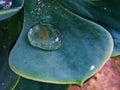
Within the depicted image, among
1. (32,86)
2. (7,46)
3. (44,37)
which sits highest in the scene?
(44,37)

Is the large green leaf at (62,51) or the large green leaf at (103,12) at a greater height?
the large green leaf at (62,51)

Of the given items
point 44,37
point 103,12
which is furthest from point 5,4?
point 103,12

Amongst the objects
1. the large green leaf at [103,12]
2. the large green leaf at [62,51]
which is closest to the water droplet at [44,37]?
the large green leaf at [62,51]

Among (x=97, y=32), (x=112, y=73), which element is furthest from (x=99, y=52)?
(x=112, y=73)

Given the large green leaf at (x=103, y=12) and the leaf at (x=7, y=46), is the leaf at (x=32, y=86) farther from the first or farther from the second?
the large green leaf at (x=103, y=12)

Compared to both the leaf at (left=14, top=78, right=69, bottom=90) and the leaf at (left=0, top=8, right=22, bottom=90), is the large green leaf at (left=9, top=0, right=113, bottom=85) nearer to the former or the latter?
the leaf at (left=0, top=8, right=22, bottom=90)

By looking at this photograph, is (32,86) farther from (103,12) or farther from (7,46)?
(103,12)

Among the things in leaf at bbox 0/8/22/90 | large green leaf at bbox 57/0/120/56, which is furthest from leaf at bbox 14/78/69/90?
large green leaf at bbox 57/0/120/56

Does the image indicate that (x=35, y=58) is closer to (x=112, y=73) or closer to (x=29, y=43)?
(x=29, y=43)
